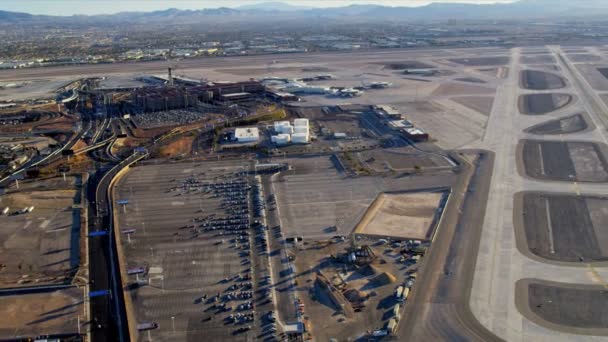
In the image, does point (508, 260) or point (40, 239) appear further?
point (40, 239)

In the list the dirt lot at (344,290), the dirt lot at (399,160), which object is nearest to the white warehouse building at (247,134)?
the dirt lot at (399,160)

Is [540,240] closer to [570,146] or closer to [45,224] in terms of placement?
[570,146]

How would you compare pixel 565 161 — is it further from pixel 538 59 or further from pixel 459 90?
pixel 538 59

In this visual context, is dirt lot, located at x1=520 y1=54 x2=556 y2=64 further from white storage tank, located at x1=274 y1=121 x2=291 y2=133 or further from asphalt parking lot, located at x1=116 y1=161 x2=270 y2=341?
→ asphalt parking lot, located at x1=116 y1=161 x2=270 y2=341

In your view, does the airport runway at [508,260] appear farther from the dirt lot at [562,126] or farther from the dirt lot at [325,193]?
the dirt lot at [325,193]

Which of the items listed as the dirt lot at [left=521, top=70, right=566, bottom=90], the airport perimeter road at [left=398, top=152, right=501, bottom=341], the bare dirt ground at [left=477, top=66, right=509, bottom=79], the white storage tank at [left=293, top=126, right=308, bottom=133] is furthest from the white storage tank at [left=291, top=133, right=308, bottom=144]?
the bare dirt ground at [left=477, top=66, right=509, bottom=79]

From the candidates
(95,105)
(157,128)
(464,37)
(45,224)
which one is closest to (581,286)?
(45,224)

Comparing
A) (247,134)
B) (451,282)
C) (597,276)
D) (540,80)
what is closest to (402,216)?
(451,282)
